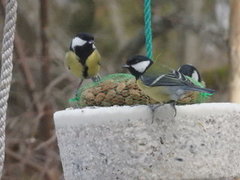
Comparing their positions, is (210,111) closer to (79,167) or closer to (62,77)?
(79,167)

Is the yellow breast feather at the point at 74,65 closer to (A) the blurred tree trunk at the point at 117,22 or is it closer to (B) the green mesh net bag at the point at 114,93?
(B) the green mesh net bag at the point at 114,93

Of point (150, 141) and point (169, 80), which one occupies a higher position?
point (169, 80)

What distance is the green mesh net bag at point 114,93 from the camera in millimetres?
2129

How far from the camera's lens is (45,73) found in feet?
17.3

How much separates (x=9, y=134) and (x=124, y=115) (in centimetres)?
338

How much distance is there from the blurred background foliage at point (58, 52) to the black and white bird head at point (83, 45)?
172 centimetres

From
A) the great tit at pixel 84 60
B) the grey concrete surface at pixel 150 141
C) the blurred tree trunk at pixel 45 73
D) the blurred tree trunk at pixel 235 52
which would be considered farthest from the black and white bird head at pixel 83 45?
the blurred tree trunk at pixel 45 73

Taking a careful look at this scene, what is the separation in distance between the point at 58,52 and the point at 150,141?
12.9 ft

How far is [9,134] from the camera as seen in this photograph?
516 centimetres

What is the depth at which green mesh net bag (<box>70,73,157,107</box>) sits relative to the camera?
2129 millimetres

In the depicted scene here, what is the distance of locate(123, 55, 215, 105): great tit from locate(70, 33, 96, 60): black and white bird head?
0.60 m

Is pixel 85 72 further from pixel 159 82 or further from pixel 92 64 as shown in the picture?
pixel 159 82

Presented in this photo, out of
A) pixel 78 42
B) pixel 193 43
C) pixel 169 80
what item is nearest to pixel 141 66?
pixel 169 80

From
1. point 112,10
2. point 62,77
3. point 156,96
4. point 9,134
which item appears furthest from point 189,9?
point 156,96
